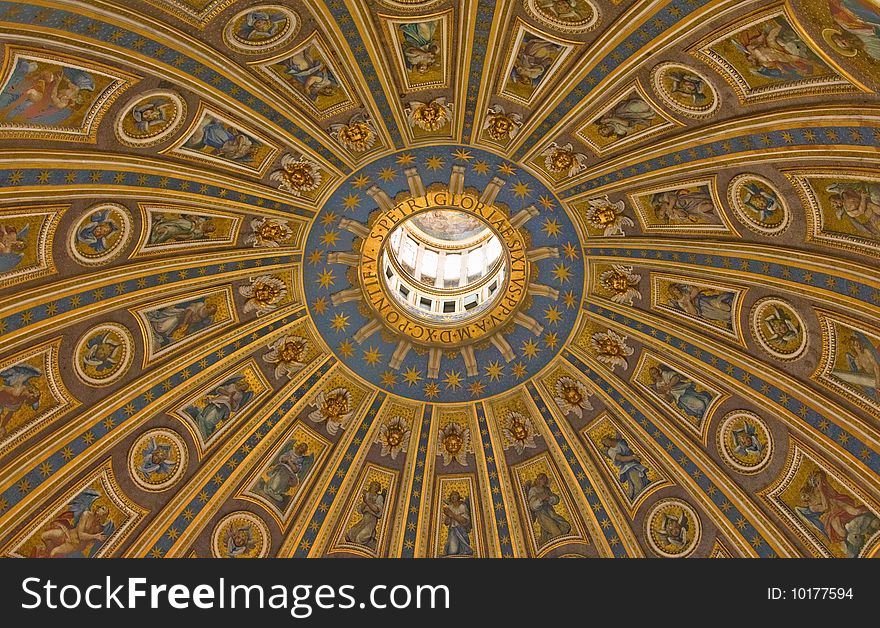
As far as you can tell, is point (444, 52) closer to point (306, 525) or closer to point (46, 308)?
point (46, 308)

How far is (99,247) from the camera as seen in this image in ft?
62.6

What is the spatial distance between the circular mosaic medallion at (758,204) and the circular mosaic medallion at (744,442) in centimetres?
441

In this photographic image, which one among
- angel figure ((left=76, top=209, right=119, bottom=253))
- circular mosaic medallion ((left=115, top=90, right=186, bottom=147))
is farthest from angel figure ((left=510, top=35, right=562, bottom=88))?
angel figure ((left=76, top=209, right=119, bottom=253))

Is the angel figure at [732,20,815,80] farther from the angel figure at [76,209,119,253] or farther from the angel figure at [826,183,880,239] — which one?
the angel figure at [76,209,119,253]

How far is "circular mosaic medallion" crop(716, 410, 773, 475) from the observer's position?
68.1 ft

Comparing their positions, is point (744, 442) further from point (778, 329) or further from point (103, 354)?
point (103, 354)

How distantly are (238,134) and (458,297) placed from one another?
7.72m

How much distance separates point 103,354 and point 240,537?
5.49m

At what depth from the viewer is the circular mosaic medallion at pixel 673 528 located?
22078 millimetres

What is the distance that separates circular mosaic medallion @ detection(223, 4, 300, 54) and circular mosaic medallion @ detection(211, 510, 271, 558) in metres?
10.8

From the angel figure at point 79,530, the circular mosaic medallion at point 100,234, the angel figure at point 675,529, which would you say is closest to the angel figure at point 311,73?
the circular mosaic medallion at point 100,234

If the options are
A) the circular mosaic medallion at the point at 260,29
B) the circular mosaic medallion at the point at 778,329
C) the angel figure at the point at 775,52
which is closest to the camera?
the angel figure at the point at 775,52

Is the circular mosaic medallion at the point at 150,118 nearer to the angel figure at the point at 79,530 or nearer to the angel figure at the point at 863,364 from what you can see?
the angel figure at the point at 79,530

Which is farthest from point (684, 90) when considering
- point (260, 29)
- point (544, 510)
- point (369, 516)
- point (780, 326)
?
point (369, 516)
